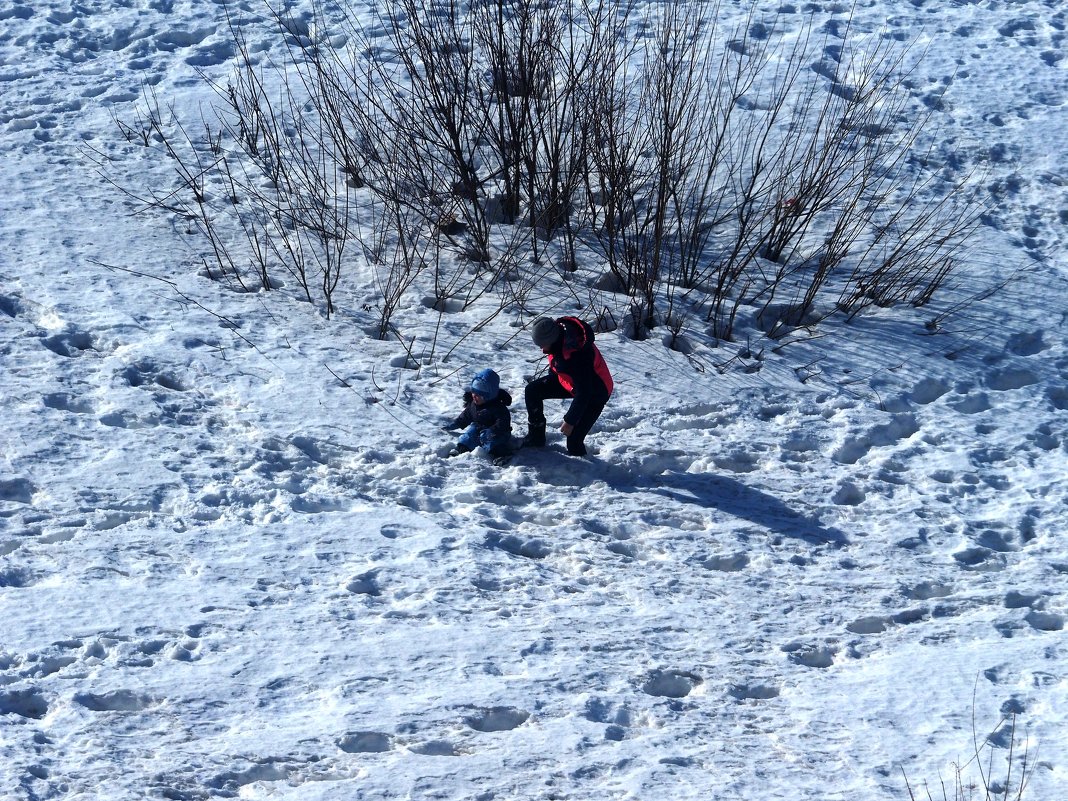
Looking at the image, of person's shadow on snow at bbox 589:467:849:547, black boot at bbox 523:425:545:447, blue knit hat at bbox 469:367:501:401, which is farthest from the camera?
black boot at bbox 523:425:545:447

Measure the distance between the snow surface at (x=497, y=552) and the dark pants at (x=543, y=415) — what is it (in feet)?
0.38

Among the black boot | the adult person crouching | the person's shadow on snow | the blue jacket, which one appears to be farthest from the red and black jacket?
the person's shadow on snow

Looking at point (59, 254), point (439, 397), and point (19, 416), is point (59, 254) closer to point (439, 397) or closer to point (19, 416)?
point (19, 416)

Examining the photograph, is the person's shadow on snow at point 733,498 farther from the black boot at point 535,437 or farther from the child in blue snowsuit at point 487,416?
the child in blue snowsuit at point 487,416

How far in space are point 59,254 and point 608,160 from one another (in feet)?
12.1

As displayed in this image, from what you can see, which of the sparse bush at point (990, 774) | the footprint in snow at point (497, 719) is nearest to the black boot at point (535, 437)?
the footprint in snow at point (497, 719)

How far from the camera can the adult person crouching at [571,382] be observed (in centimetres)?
517

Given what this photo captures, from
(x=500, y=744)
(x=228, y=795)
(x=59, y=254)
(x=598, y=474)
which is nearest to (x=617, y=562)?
(x=598, y=474)

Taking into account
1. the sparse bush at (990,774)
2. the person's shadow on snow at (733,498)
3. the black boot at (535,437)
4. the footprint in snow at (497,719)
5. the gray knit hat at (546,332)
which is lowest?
the sparse bush at (990,774)

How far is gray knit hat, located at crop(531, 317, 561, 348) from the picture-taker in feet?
16.7

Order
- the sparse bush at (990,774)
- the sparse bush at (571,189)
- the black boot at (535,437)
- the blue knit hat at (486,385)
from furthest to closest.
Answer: the sparse bush at (571,189) → the black boot at (535,437) → the blue knit hat at (486,385) → the sparse bush at (990,774)

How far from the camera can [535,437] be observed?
5.53 metres

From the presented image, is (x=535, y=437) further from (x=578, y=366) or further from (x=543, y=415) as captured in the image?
(x=578, y=366)

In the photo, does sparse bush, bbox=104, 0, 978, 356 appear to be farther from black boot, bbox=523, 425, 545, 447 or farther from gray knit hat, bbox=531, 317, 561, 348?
gray knit hat, bbox=531, 317, 561, 348
